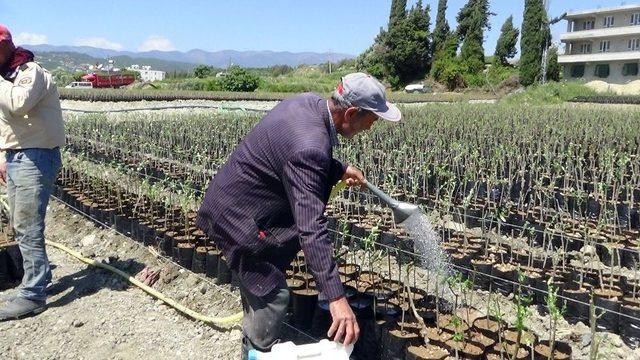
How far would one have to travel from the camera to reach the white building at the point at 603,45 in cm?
4306

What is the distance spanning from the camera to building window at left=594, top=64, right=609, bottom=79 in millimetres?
44375

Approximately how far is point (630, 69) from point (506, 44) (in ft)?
33.3

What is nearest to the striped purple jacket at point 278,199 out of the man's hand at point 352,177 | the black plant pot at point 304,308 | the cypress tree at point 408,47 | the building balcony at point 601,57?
the man's hand at point 352,177

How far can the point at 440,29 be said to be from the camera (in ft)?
137

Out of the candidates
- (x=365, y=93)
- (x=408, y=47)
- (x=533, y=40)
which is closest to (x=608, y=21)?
(x=533, y=40)

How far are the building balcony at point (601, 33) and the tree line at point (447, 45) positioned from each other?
23.6ft

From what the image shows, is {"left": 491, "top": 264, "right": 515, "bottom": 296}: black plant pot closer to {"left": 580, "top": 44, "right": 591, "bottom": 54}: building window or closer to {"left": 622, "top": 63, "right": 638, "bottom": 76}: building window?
{"left": 622, "top": 63, "right": 638, "bottom": 76}: building window

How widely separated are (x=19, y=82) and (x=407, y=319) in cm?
258

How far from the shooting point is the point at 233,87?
3117 cm

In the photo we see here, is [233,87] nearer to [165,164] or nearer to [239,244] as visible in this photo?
[165,164]

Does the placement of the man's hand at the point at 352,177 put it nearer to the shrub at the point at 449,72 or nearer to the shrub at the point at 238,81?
the shrub at the point at 238,81

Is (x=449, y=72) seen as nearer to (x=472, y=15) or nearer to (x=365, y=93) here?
(x=472, y=15)

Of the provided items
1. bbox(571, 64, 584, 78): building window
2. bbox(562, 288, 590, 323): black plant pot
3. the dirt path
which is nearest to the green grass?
bbox(571, 64, 584, 78): building window

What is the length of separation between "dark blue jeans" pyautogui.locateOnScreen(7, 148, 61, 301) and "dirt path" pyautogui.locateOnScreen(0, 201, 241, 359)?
→ 26cm
